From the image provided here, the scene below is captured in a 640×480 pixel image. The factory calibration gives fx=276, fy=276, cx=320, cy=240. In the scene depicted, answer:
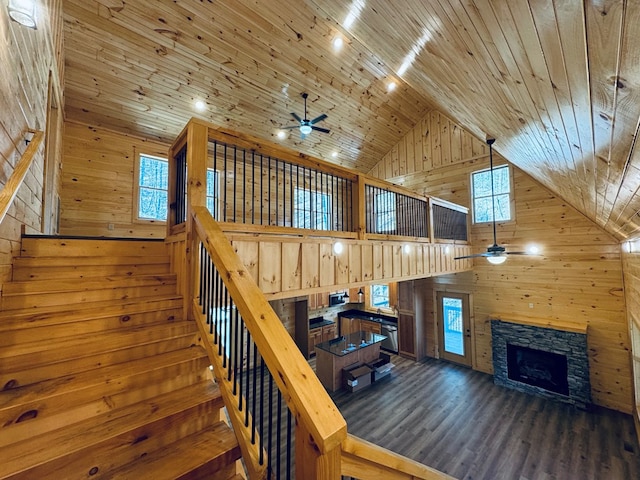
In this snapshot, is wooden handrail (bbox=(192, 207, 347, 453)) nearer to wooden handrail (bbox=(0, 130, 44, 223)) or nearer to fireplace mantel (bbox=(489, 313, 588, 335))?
wooden handrail (bbox=(0, 130, 44, 223))

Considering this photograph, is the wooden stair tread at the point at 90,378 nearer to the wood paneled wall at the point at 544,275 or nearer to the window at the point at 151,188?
the window at the point at 151,188

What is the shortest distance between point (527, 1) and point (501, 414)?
245 inches

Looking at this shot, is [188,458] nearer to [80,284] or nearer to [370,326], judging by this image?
[80,284]

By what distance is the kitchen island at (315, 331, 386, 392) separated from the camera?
5.71 metres

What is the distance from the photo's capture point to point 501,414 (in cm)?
494

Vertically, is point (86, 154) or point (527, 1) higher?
point (86, 154)

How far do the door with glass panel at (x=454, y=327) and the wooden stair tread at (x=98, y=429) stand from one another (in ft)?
21.9

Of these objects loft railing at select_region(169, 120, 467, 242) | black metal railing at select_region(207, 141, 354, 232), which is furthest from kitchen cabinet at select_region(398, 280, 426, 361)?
black metal railing at select_region(207, 141, 354, 232)

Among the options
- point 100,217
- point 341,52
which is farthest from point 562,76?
point 100,217

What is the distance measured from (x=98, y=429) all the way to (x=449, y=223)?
21.4 feet

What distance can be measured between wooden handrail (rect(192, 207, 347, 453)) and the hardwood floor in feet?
13.5

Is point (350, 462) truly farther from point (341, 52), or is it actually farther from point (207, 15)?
point (341, 52)

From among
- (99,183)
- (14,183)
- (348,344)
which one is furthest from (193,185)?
(348,344)

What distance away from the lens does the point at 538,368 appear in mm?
5609
